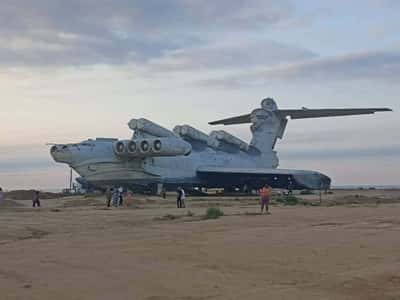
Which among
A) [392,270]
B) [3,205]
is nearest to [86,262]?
[392,270]

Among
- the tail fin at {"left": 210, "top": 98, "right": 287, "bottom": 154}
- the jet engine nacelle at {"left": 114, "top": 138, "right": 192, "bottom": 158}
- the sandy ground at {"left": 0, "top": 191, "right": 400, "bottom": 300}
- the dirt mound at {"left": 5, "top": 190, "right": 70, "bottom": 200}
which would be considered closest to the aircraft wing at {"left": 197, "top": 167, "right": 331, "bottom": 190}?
the tail fin at {"left": 210, "top": 98, "right": 287, "bottom": 154}

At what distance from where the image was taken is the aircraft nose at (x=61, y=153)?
66.1 meters

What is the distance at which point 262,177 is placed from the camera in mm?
77562

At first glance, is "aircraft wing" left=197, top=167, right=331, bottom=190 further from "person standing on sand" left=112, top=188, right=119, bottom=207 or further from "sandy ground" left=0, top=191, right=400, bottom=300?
"sandy ground" left=0, top=191, right=400, bottom=300

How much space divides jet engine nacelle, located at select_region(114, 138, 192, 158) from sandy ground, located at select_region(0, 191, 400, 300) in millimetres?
43849

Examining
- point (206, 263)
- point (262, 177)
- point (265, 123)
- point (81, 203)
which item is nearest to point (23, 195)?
point (81, 203)

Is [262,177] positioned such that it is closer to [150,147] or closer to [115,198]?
[150,147]

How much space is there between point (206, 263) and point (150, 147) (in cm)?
5341

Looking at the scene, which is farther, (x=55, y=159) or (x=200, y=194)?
(x=200, y=194)

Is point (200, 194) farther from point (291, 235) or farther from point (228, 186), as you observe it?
point (291, 235)

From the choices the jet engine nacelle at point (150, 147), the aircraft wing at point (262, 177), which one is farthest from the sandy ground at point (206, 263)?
the aircraft wing at point (262, 177)

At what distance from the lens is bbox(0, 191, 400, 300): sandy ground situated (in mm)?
9758

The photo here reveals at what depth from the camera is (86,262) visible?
13180 millimetres

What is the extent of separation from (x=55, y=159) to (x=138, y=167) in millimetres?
8348
